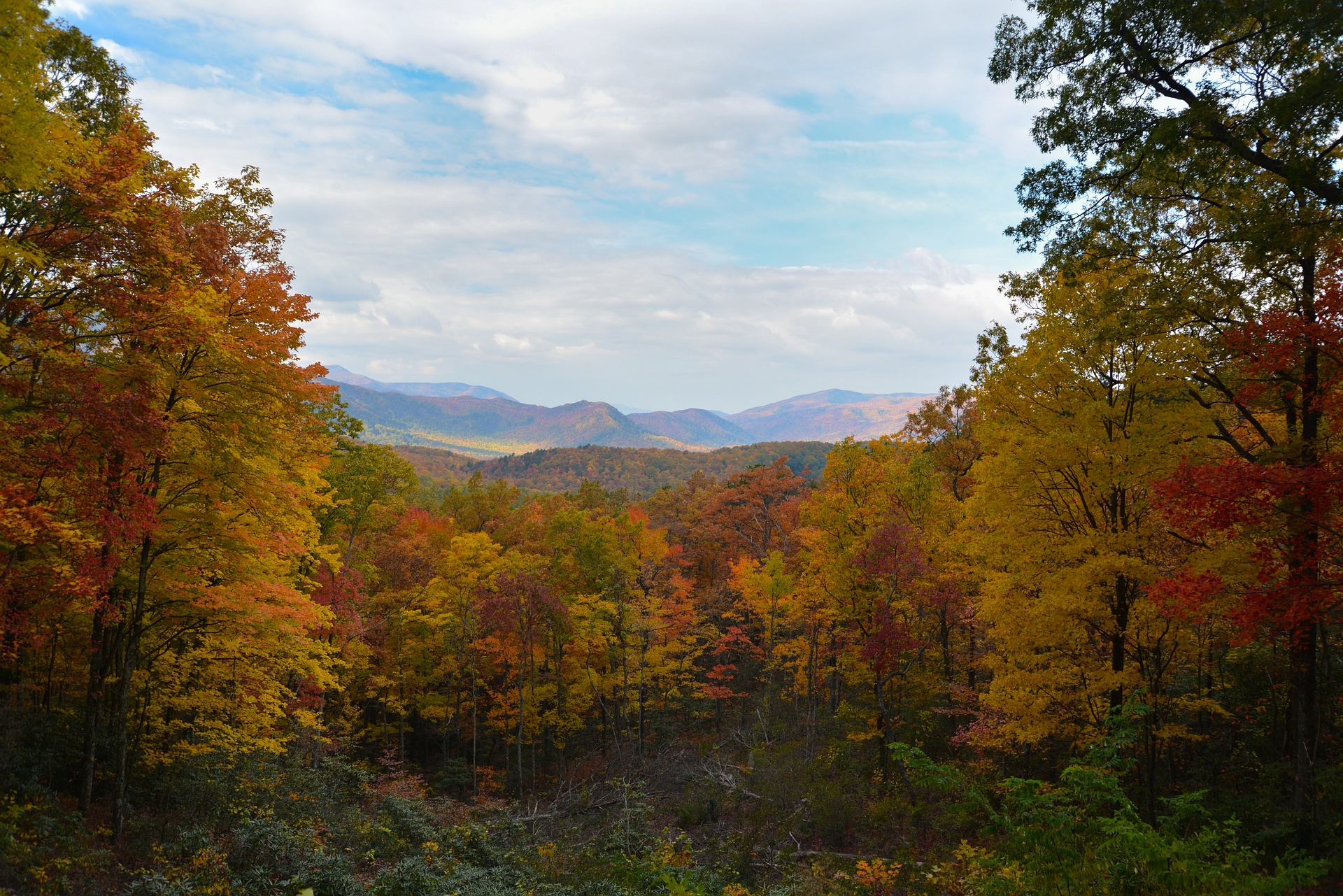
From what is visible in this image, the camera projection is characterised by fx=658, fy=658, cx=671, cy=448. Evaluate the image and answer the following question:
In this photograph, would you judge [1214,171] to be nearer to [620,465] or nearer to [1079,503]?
[1079,503]

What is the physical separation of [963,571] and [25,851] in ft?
61.5

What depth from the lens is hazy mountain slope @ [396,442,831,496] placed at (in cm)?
13025

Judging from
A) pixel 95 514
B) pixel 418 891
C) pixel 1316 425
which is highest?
pixel 1316 425

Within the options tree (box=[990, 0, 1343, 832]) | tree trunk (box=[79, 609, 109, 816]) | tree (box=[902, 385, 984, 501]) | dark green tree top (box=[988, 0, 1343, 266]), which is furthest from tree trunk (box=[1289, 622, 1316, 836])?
tree trunk (box=[79, 609, 109, 816])

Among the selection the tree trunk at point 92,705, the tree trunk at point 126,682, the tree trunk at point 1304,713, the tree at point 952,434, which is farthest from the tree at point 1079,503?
the tree trunk at point 92,705

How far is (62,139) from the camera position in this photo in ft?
26.6

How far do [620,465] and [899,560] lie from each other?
414 feet

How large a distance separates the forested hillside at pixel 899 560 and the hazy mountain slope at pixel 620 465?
10017cm

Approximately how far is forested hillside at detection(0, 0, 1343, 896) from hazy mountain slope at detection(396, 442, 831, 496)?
100166 millimetres

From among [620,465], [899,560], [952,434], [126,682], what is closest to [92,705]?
[126,682]

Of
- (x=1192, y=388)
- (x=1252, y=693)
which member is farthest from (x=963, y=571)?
(x=1192, y=388)

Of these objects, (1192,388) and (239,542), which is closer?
(1192,388)

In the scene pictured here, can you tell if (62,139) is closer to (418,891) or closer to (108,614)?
(108,614)

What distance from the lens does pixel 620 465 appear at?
143 m
